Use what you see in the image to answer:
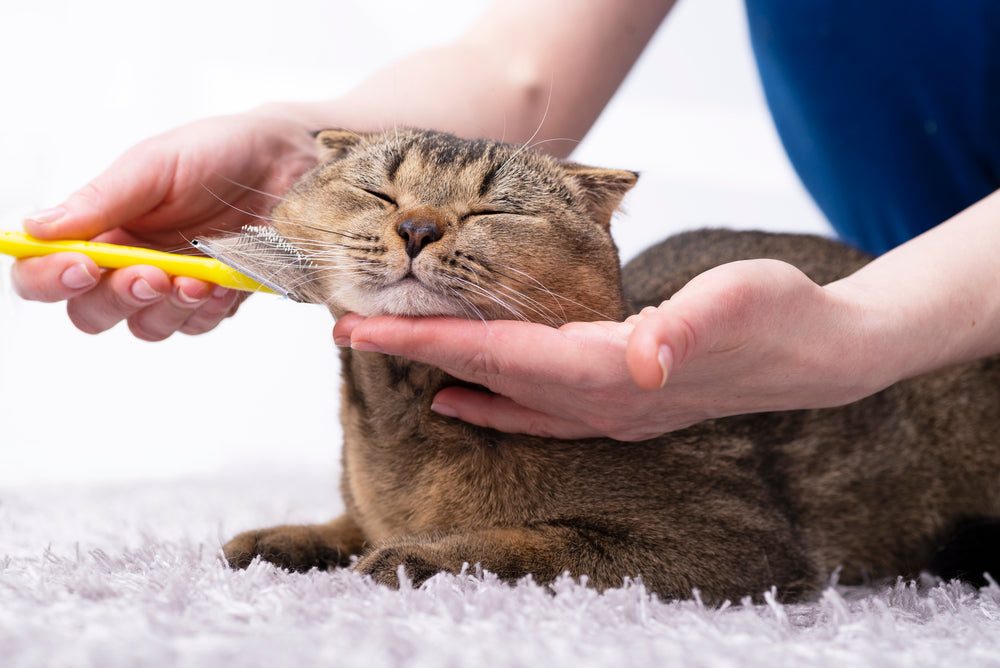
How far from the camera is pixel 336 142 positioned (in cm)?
193

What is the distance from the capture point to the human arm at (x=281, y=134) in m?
1.75

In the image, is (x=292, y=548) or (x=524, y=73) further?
(x=524, y=73)

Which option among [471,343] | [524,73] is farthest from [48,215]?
[524,73]

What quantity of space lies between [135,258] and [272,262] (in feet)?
1.03

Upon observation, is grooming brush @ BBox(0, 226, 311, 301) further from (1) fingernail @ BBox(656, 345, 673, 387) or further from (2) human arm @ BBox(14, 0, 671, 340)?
(1) fingernail @ BBox(656, 345, 673, 387)

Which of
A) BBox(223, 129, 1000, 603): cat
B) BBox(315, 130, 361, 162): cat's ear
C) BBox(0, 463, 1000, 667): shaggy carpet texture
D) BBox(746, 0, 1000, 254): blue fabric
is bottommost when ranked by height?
BBox(0, 463, 1000, 667): shaggy carpet texture

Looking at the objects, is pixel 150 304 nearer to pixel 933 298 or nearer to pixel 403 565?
pixel 403 565

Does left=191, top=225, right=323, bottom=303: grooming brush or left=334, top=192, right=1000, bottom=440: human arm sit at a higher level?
left=191, top=225, right=323, bottom=303: grooming brush

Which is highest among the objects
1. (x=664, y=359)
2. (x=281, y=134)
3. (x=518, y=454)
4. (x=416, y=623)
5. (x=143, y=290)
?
(x=281, y=134)

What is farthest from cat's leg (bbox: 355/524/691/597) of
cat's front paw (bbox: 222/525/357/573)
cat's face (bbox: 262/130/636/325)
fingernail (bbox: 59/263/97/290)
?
fingernail (bbox: 59/263/97/290)

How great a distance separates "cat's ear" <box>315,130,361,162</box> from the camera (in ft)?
6.30

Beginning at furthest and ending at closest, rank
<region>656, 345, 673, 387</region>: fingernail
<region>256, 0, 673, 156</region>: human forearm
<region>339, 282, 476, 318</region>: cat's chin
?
<region>256, 0, 673, 156</region>: human forearm < <region>339, 282, 476, 318</region>: cat's chin < <region>656, 345, 673, 387</region>: fingernail

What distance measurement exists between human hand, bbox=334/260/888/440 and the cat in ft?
0.25

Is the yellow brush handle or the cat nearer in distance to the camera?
the cat
